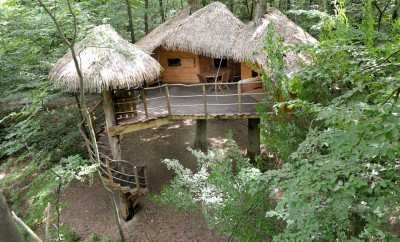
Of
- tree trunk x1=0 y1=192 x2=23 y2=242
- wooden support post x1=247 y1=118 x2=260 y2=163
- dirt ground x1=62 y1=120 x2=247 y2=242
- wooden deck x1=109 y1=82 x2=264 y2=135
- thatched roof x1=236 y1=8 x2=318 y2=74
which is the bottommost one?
dirt ground x1=62 y1=120 x2=247 y2=242

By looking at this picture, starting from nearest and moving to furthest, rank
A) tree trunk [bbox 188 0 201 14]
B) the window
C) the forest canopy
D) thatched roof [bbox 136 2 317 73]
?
the forest canopy
thatched roof [bbox 136 2 317 73]
the window
tree trunk [bbox 188 0 201 14]

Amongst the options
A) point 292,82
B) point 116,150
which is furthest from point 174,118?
point 292,82

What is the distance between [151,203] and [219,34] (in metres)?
5.89

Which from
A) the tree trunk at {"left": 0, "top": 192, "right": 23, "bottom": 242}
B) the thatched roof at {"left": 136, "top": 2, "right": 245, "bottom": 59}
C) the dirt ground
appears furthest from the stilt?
the tree trunk at {"left": 0, "top": 192, "right": 23, "bottom": 242}

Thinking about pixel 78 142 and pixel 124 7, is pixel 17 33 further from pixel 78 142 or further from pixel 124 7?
pixel 124 7

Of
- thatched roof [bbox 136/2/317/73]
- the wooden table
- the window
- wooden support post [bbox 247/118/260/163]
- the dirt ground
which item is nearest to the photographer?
the dirt ground

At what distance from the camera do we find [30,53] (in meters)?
10.1

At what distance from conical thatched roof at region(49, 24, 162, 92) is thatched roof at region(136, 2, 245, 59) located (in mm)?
Result: 2470

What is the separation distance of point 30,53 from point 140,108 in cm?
407

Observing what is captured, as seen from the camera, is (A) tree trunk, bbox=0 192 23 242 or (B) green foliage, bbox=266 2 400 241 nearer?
(A) tree trunk, bbox=0 192 23 242

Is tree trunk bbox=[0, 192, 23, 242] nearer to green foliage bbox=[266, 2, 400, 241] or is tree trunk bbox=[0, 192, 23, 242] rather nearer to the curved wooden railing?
green foliage bbox=[266, 2, 400, 241]

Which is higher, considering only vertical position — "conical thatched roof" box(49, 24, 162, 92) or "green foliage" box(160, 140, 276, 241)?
"conical thatched roof" box(49, 24, 162, 92)

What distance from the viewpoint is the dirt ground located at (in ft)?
29.3

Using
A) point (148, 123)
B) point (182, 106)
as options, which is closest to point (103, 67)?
point (148, 123)
